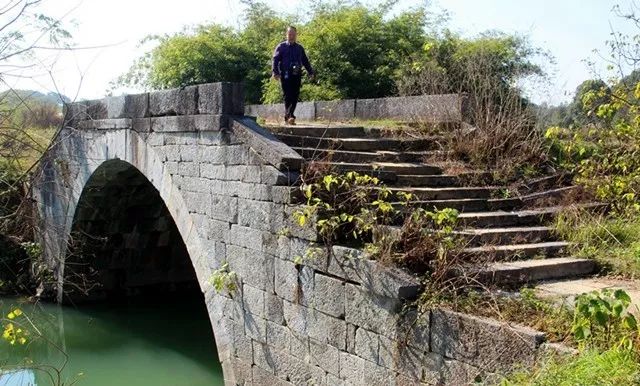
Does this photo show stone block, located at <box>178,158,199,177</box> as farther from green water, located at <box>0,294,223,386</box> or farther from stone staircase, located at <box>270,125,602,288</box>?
green water, located at <box>0,294,223,386</box>

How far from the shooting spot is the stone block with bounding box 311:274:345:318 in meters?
5.07

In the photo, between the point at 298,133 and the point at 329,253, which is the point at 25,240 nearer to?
the point at 298,133

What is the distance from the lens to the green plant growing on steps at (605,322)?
3139 mm

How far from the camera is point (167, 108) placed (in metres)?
7.76

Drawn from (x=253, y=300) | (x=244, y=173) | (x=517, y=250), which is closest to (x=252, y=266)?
(x=253, y=300)

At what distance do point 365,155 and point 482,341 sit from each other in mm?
3245

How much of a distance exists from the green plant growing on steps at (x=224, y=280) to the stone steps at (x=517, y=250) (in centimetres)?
253

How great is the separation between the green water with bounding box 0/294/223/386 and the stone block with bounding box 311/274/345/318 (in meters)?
4.13

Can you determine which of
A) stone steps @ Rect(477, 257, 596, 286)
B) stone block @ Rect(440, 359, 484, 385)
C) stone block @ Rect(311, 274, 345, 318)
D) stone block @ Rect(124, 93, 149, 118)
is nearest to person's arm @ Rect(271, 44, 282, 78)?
stone block @ Rect(124, 93, 149, 118)

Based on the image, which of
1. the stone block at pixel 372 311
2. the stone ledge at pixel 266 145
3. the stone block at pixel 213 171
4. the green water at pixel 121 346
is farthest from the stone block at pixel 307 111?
the stone block at pixel 372 311

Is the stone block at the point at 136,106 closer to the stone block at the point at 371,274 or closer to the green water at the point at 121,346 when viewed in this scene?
the green water at the point at 121,346

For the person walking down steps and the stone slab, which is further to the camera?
the person walking down steps

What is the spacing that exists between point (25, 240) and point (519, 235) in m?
9.86

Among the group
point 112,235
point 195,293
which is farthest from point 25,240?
point 195,293
